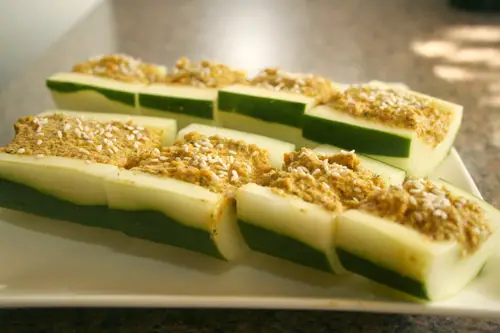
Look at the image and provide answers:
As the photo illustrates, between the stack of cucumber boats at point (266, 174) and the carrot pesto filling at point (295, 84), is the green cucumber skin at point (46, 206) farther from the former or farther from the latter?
the carrot pesto filling at point (295, 84)

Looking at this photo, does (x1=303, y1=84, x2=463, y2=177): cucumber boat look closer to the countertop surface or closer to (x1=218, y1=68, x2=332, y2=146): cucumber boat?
(x1=218, y1=68, x2=332, y2=146): cucumber boat

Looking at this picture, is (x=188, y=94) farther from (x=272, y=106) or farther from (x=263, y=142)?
(x=263, y=142)

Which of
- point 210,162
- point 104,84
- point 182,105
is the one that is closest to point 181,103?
point 182,105

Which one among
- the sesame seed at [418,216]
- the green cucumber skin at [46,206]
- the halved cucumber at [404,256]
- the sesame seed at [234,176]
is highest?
the sesame seed at [418,216]

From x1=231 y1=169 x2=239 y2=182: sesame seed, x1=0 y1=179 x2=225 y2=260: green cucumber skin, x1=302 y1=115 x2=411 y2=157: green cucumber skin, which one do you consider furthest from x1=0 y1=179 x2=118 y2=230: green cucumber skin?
x1=302 y1=115 x2=411 y2=157: green cucumber skin

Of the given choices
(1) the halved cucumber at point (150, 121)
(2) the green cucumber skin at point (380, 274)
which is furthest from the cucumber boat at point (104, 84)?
(2) the green cucumber skin at point (380, 274)

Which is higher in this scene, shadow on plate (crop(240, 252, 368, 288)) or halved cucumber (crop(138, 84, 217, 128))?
halved cucumber (crop(138, 84, 217, 128))
